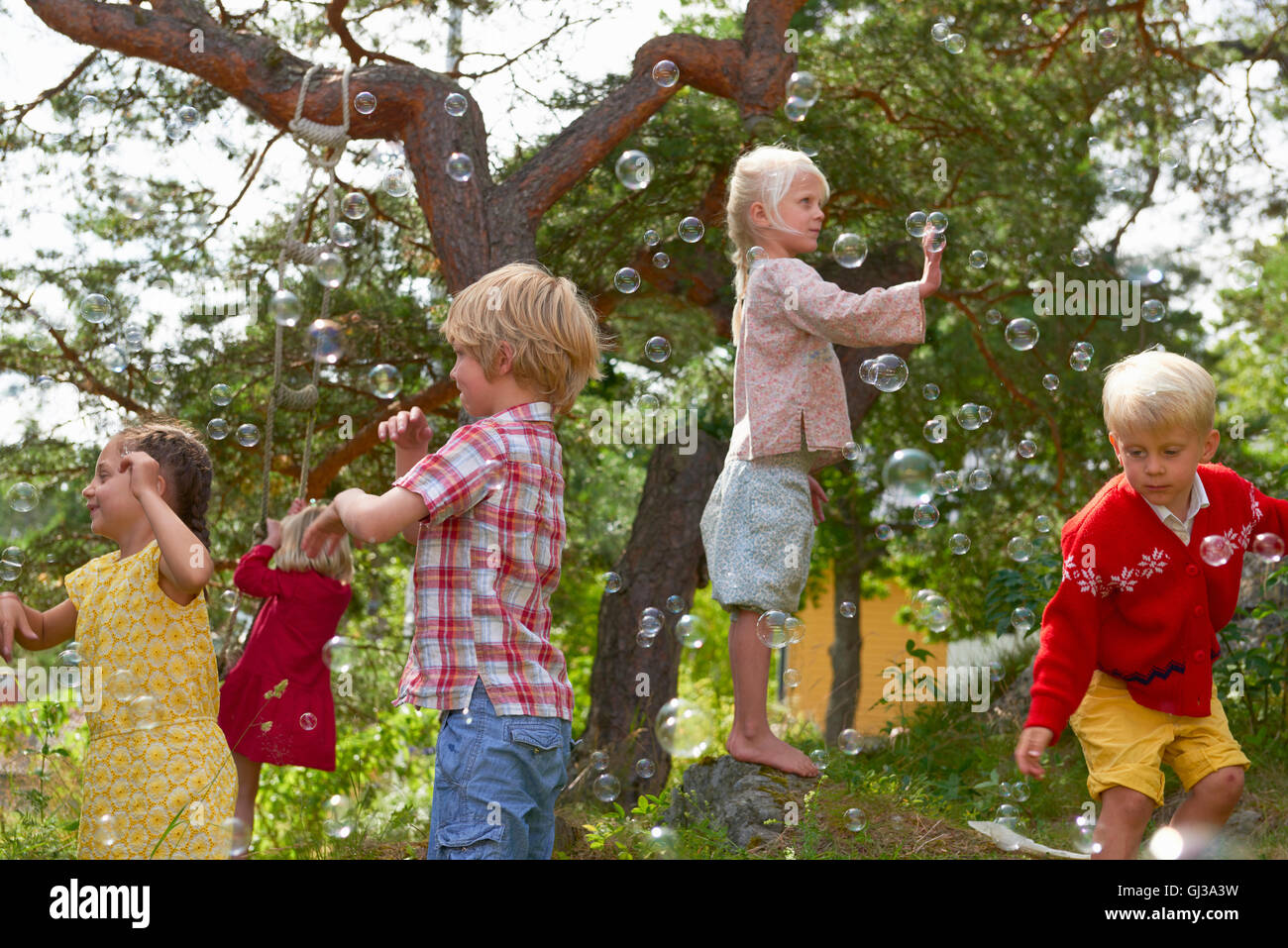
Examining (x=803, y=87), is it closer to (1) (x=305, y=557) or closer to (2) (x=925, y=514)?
(2) (x=925, y=514)

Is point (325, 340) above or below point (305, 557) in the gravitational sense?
above

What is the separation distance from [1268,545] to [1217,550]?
0.59ft

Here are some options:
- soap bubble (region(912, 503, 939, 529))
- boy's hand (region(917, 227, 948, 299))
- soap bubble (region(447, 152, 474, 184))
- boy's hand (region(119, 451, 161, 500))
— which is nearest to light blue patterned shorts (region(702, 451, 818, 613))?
soap bubble (region(912, 503, 939, 529))

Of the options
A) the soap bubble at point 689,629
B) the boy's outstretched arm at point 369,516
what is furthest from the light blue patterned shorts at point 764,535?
the boy's outstretched arm at point 369,516

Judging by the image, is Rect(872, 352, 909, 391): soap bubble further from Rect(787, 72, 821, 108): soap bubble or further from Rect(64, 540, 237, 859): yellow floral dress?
Rect(64, 540, 237, 859): yellow floral dress

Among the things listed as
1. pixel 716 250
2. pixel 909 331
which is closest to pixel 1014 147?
pixel 716 250

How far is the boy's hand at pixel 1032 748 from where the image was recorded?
2.57 meters

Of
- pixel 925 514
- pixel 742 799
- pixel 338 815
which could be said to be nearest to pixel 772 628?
pixel 742 799

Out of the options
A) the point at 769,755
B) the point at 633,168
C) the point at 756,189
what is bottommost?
the point at 769,755

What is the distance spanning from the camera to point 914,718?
19.7 feet

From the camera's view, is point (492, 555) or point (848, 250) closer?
point (492, 555)

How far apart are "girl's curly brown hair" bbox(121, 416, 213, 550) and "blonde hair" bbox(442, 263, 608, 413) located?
877 mm

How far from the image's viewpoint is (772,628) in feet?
11.2
